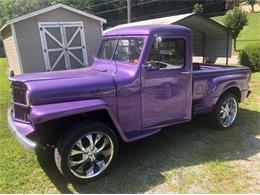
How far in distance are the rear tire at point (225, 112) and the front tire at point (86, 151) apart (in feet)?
8.04

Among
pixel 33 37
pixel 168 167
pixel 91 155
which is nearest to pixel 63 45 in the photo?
pixel 33 37

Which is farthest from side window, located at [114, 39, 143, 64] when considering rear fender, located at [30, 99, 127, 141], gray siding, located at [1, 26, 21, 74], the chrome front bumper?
gray siding, located at [1, 26, 21, 74]

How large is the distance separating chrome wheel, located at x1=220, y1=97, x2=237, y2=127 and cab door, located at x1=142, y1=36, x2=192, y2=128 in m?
1.17

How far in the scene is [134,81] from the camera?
3832 mm

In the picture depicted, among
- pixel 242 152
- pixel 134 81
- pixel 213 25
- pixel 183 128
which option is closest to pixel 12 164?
pixel 134 81

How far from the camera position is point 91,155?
3545 millimetres

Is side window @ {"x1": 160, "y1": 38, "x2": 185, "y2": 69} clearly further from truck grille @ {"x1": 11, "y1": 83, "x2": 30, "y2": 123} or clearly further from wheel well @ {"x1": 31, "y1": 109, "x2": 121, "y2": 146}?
truck grille @ {"x1": 11, "y1": 83, "x2": 30, "y2": 123}

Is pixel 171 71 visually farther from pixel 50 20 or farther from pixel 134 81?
pixel 50 20

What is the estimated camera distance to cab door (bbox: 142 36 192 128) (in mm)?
3967

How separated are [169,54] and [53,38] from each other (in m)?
8.69

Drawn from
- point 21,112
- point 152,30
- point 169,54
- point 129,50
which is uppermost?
point 152,30

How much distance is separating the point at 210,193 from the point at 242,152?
4.54ft

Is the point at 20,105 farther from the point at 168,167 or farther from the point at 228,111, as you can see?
the point at 228,111

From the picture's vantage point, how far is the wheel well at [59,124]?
334cm
